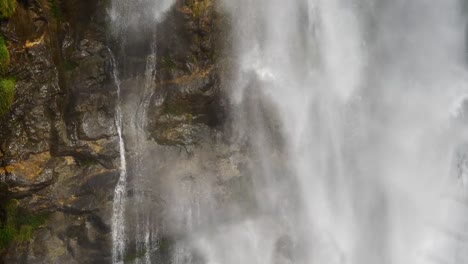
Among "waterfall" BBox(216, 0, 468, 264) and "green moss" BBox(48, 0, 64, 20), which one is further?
"waterfall" BBox(216, 0, 468, 264)

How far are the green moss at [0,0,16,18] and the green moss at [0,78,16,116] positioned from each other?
156 cm

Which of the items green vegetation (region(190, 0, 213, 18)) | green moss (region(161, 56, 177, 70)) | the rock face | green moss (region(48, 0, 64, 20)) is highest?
green vegetation (region(190, 0, 213, 18))

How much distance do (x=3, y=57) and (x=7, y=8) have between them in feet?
3.85

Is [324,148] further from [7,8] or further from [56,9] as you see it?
[7,8]

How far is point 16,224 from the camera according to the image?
38.5 ft

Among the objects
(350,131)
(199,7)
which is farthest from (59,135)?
(350,131)

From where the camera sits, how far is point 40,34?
11602mm

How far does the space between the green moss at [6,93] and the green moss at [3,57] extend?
0.88 ft

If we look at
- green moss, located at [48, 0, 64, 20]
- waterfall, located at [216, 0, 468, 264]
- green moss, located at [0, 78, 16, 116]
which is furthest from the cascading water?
green moss, located at [0, 78, 16, 116]

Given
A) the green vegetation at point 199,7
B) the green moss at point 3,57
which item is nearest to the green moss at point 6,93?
the green moss at point 3,57

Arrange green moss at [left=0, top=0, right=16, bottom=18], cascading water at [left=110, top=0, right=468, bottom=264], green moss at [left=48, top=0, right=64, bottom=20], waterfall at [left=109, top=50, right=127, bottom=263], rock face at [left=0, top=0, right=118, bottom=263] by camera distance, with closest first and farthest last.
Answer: green moss at [left=0, top=0, right=16, bottom=18]
rock face at [left=0, top=0, right=118, bottom=263]
green moss at [left=48, top=0, right=64, bottom=20]
waterfall at [left=109, top=50, right=127, bottom=263]
cascading water at [left=110, top=0, right=468, bottom=264]

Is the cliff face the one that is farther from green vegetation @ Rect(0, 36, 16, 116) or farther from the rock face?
green vegetation @ Rect(0, 36, 16, 116)

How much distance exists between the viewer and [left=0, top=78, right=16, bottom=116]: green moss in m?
11.3

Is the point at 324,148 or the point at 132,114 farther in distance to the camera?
the point at 324,148
